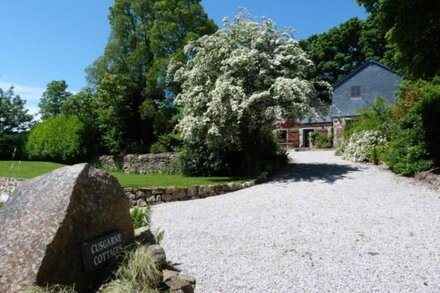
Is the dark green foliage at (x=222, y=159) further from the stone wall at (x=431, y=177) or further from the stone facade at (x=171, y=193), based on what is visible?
the stone wall at (x=431, y=177)

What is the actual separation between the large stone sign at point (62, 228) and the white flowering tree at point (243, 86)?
348 inches

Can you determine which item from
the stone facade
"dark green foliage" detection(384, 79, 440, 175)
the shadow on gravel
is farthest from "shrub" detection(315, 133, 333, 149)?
the stone facade

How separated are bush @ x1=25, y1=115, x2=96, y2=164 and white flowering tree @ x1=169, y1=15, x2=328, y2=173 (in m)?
11.6

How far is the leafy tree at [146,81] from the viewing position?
2381 centimetres

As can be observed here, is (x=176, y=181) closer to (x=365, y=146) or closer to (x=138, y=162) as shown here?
(x=138, y=162)

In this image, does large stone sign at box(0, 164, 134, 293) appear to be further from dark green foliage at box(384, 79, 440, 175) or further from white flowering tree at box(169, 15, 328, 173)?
dark green foliage at box(384, 79, 440, 175)

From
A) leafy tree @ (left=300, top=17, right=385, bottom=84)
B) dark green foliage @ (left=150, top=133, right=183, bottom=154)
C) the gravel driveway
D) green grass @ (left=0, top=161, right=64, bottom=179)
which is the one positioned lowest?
the gravel driveway

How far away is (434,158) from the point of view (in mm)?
11977

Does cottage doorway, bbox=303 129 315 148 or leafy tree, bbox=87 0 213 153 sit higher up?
leafy tree, bbox=87 0 213 153

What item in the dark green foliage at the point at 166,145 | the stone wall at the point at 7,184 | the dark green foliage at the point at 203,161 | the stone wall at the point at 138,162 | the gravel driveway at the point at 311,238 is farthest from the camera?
the dark green foliage at the point at 166,145

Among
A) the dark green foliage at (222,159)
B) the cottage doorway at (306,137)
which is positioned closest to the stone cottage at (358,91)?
the cottage doorway at (306,137)

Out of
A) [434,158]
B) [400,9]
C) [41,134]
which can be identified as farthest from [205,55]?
[41,134]

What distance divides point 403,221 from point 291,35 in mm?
8839

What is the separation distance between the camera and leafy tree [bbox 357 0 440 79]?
1152cm
